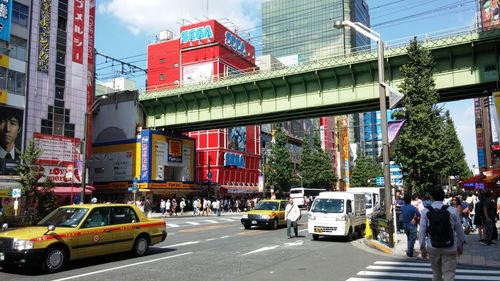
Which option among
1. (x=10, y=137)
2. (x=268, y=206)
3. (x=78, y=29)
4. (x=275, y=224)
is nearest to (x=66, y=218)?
(x=275, y=224)

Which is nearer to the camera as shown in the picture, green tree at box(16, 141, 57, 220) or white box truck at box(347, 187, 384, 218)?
green tree at box(16, 141, 57, 220)

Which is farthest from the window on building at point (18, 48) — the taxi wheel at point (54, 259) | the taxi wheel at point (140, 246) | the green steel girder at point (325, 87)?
the taxi wheel at point (54, 259)

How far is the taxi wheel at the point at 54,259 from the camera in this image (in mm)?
10035

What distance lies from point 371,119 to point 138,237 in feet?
561

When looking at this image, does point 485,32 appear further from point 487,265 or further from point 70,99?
point 70,99

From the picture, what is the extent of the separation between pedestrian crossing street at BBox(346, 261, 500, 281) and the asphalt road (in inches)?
13.2

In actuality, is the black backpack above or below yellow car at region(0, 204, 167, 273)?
above

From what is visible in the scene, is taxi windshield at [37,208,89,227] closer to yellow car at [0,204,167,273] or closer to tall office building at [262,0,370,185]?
yellow car at [0,204,167,273]

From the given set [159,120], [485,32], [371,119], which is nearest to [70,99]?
[159,120]

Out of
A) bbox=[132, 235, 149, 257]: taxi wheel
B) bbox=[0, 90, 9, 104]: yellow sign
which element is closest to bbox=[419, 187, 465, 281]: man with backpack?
bbox=[132, 235, 149, 257]: taxi wheel

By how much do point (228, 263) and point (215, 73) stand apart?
5865 centimetres

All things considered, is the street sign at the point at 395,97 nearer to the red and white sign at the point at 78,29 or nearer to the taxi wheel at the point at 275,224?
the taxi wheel at the point at 275,224

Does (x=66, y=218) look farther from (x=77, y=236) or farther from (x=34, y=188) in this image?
(x=34, y=188)

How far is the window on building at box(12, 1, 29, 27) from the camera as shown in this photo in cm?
3625
